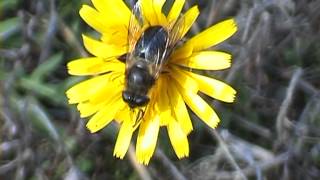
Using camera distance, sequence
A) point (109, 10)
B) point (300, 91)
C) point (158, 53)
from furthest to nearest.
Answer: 1. point (300, 91)
2. point (109, 10)
3. point (158, 53)

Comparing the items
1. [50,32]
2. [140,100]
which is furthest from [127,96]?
[50,32]

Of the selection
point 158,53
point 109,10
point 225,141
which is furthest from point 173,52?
point 225,141

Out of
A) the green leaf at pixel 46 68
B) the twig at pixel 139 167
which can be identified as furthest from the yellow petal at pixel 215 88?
the green leaf at pixel 46 68

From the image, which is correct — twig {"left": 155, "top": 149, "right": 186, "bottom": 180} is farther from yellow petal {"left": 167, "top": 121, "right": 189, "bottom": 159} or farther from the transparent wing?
the transparent wing

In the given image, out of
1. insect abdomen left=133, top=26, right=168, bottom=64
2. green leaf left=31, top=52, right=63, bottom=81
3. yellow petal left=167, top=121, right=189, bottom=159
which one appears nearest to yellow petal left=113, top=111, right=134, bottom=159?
yellow petal left=167, top=121, right=189, bottom=159

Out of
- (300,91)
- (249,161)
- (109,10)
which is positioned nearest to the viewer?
(109,10)

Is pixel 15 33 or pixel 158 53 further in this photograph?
pixel 15 33

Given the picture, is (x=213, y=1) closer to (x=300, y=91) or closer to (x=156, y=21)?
(x=300, y=91)
